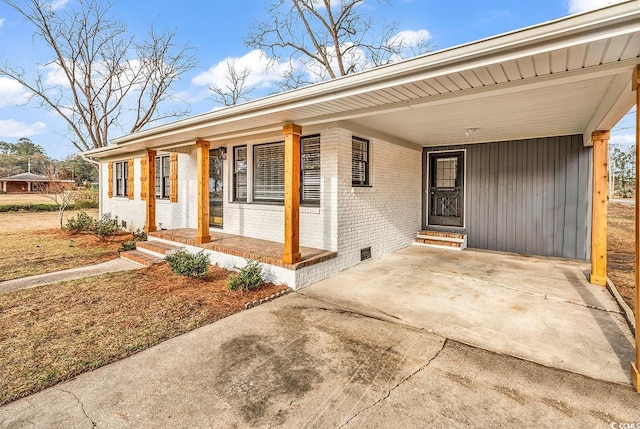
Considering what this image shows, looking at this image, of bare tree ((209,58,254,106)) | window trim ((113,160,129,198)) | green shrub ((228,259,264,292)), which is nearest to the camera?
green shrub ((228,259,264,292))

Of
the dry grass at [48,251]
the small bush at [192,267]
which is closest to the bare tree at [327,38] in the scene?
the dry grass at [48,251]

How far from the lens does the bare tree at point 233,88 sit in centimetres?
1889

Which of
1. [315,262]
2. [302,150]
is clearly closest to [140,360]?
[315,262]

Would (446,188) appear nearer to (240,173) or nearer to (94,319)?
(240,173)

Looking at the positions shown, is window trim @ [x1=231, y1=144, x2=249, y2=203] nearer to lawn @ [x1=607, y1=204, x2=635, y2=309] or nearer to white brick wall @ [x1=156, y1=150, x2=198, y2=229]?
white brick wall @ [x1=156, y1=150, x2=198, y2=229]

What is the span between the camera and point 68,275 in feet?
17.5

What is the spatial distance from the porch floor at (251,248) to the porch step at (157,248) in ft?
0.49

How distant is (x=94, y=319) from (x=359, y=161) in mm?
4617

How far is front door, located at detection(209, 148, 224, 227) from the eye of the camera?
7430mm

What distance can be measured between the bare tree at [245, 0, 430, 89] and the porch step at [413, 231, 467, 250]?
370 inches

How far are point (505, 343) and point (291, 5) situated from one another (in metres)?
14.8

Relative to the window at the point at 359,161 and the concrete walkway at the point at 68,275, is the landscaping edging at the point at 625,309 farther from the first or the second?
the concrete walkway at the point at 68,275

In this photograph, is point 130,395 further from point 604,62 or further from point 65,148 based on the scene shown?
point 65,148

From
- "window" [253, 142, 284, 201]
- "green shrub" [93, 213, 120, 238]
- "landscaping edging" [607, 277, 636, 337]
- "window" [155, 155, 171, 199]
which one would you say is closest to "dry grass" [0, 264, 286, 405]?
"window" [253, 142, 284, 201]
